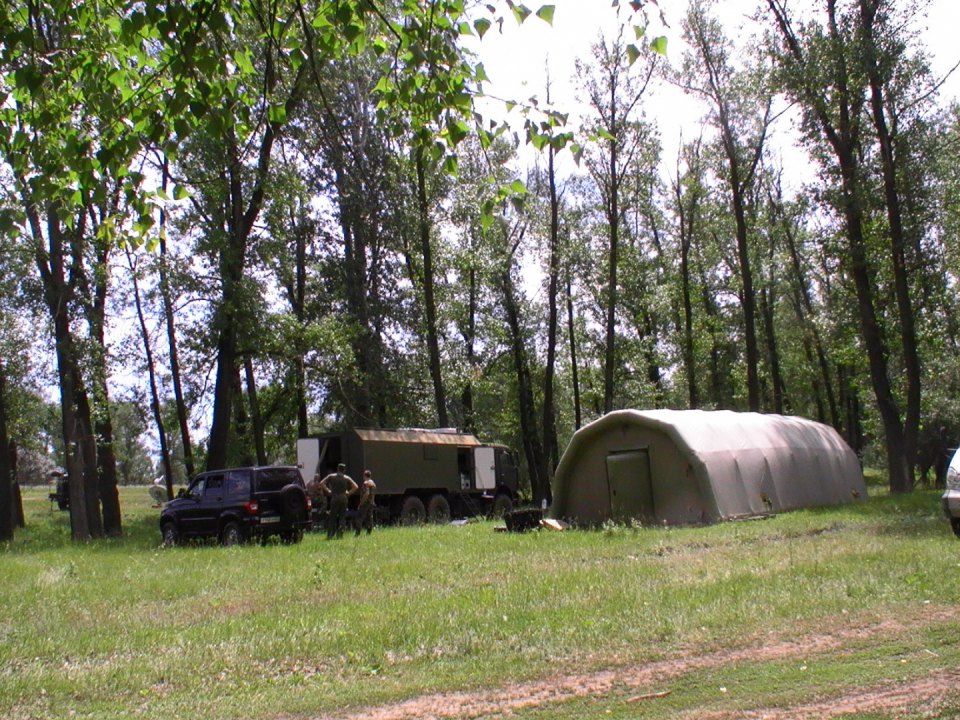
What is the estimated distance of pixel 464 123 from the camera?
20.6ft

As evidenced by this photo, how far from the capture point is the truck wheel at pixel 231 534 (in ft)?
62.2

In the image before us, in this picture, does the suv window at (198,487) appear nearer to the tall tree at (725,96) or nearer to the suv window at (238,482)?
the suv window at (238,482)

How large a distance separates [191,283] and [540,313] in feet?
80.1

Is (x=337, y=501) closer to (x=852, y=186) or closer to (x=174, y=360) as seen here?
(x=174, y=360)

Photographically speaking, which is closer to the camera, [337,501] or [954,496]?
[954,496]

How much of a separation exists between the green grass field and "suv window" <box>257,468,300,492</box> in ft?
17.3

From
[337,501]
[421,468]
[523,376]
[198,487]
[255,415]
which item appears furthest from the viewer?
[523,376]

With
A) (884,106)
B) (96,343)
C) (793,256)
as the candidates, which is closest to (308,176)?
(96,343)

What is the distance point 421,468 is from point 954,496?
16620mm

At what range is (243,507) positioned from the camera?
745 inches

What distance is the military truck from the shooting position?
25.2 m

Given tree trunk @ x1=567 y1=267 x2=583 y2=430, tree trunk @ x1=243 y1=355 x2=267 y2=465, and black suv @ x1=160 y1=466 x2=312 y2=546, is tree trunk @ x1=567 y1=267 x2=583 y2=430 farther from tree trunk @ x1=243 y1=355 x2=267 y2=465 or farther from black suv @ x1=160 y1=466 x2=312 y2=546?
black suv @ x1=160 y1=466 x2=312 y2=546

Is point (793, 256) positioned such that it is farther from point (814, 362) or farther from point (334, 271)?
point (334, 271)

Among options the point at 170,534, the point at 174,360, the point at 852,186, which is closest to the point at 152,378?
the point at 174,360
